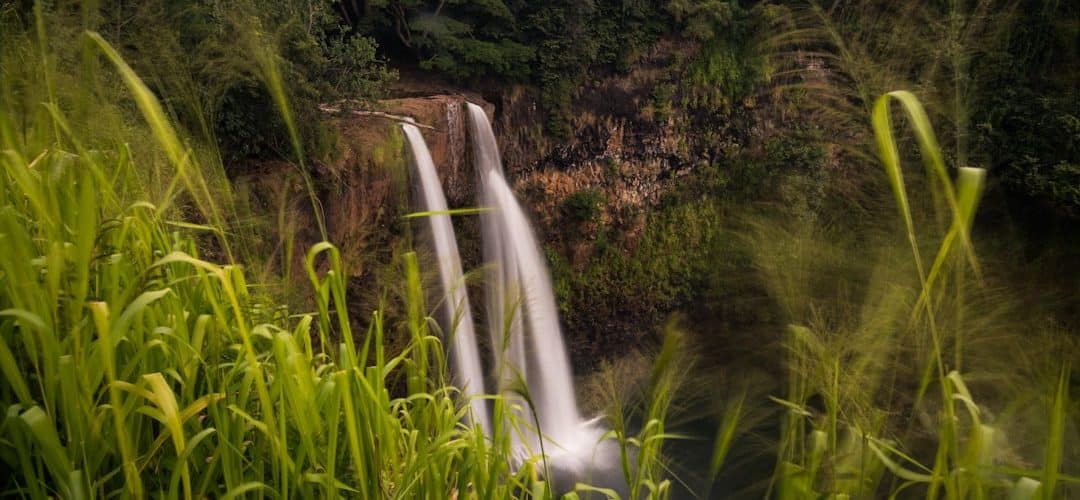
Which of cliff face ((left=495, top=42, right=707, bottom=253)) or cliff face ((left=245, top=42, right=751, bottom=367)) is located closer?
cliff face ((left=245, top=42, right=751, bottom=367))

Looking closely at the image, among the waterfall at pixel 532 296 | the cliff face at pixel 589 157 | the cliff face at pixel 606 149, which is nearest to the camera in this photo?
the cliff face at pixel 589 157

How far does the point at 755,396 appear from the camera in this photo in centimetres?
130

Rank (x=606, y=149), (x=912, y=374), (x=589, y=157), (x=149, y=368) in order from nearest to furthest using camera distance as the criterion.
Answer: (x=149, y=368)
(x=912, y=374)
(x=589, y=157)
(x=606, y=149)

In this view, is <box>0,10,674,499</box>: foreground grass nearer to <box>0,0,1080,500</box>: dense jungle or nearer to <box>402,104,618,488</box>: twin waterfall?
<box>0,0,1080,500</box>: dense jungle

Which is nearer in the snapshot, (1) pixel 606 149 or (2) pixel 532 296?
(2) pixel 532 296

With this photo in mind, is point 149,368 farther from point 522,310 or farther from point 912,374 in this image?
point 522,310

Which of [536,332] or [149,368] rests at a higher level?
[149,368]

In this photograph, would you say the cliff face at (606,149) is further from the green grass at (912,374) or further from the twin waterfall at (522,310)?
the green grass at (912,374)

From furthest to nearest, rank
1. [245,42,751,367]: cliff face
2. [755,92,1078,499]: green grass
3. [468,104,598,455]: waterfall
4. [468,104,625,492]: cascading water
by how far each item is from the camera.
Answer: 1. [468,104,598,455]: waterfall
2. [468,104,625,492]: cascading water
3. [245,42,751,367]: cliff face
4. [755,92,1078,499]: green grass

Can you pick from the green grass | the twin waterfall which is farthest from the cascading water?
the green grass

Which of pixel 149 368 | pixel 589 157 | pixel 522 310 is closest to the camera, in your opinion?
pixel 149 368

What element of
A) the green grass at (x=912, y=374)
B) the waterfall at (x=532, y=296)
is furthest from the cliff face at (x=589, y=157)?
the green grass at (x=912, y=374)

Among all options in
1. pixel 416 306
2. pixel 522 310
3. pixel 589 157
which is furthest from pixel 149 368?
pixel 589 157

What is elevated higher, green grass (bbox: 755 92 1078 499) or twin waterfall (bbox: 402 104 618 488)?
green grass (bbox: 755 92 1078 499)
